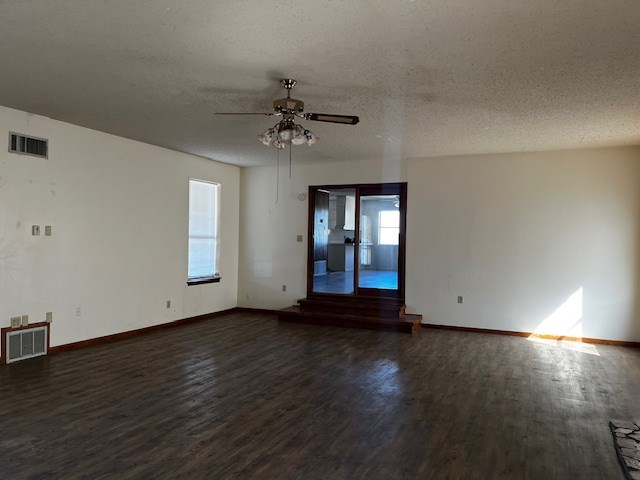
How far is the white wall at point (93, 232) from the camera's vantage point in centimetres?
475

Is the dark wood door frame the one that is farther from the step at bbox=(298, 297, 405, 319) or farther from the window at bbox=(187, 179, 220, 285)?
the window at bbox=(187, 179, 220, 285)

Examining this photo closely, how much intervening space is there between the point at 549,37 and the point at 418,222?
4.38 m

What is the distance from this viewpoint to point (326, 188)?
7.90 metres

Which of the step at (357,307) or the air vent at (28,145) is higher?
the air vent at (28,145)

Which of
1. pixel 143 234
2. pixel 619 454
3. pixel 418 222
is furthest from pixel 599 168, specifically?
pixel 143 234

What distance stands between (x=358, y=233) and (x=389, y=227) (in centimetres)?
53

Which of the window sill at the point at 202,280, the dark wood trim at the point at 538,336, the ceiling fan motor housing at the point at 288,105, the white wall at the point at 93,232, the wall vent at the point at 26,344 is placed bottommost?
the dark wood trim at the point at 538,336

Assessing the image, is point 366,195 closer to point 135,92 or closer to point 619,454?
point 135,92

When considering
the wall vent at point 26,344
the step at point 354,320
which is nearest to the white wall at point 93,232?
the wall vent at point 26,344

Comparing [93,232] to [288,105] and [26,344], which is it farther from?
[288,105]

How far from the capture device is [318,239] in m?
8.05

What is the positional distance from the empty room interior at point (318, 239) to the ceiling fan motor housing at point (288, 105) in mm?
157

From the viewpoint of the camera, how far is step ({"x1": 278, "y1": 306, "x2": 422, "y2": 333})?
6565 mm

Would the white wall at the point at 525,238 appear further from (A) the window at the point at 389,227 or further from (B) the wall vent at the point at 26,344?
(B) the wall vent at the point at 26,344
